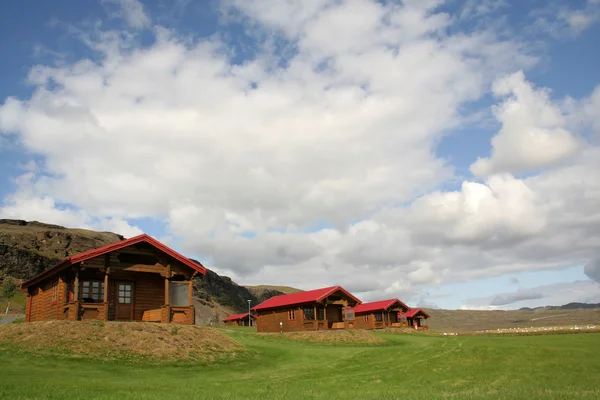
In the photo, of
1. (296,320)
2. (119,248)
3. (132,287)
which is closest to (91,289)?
(132,287)

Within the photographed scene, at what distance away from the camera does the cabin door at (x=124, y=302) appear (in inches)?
1266

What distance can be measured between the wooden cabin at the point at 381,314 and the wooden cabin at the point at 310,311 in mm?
14317

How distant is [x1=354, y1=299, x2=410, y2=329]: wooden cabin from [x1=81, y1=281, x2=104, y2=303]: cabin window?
154ft

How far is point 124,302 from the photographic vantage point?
107ft

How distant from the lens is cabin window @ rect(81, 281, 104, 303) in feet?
102

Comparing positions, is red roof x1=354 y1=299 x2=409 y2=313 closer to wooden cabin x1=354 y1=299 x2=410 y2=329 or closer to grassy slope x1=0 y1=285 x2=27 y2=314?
wooden cabin x1=354 y1=299 x2=410 y2=329

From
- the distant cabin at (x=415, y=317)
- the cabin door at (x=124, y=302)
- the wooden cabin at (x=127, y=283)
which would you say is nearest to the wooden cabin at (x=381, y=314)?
the distant cabin at (x=415, y=317)

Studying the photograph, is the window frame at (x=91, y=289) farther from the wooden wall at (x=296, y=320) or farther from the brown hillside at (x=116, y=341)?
the wooden wall at (x=296, y=320)

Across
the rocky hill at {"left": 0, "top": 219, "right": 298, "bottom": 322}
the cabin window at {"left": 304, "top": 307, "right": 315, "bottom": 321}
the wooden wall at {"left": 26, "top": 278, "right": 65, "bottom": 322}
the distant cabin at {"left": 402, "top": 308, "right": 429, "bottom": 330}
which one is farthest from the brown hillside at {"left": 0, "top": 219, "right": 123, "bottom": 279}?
the cabin window at {"left": 304, "top": 307, "right": 315, "bottom": 321}

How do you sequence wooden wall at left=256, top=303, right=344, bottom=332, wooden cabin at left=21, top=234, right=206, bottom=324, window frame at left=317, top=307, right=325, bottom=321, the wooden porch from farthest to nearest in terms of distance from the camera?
window frame at left=317, top=307, right=325, bottom=321, wooden wall at left=256, top=303, right=344, bottom=332, the wooden porch, wooden cabin at left=21, top=234, right=206, bottom=324

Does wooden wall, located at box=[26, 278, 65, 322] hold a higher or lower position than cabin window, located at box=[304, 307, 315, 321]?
higher

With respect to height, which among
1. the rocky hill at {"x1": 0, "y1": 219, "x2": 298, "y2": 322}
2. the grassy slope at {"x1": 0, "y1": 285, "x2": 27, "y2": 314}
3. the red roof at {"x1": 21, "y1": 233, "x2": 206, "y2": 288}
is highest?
the rocky hill at {"x1": 0, "y1": 219, "x2": 298, "y2": 322}

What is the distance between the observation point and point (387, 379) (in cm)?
2052

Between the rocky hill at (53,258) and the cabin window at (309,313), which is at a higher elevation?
the rocky hill at (53,258)
